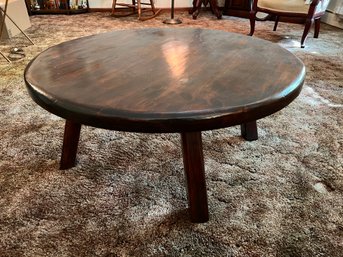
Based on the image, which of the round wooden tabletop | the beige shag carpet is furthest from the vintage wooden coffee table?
the beige shag carpet

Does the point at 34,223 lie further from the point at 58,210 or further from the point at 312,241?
the point at 312,241

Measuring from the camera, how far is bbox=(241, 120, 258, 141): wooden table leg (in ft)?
4.52

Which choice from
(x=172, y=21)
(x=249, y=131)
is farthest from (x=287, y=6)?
(x=249, y=131)

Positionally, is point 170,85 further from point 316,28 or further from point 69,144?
point 316,28

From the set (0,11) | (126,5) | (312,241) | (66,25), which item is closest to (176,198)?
(312,241)

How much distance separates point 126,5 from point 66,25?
0.94 m

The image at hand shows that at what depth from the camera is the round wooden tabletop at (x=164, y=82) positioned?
67 centimetres

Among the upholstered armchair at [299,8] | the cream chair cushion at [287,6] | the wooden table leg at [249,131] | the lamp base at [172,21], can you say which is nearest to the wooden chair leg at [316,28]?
the upholstered armchair at [299,8]

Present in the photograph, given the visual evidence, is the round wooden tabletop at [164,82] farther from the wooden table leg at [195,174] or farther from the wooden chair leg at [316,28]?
the wooden chair leg at [316,28]

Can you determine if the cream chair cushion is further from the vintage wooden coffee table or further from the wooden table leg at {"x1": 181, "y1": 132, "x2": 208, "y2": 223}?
the wooden table leg at {"x1": 181, "y1": 132, "x2": 208, "y2": 223}

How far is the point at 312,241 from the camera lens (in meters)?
0.92

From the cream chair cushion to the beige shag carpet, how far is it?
1.27m

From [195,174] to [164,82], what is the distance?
0.30m

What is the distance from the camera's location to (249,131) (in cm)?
139
